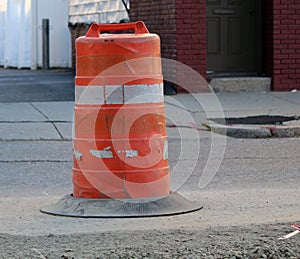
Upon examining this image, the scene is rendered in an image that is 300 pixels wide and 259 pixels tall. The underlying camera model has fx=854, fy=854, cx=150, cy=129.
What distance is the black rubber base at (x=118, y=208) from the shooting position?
5988mm

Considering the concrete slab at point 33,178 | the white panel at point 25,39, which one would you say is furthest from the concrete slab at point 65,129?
the white panel at point 25,39

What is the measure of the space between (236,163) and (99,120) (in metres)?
3.06

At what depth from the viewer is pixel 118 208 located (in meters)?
6.04

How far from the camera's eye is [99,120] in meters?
6.07

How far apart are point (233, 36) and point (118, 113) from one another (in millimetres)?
9650

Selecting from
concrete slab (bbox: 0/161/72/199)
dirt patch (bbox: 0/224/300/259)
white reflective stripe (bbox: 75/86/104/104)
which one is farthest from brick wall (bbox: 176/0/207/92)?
dirt patch (bbox: 0/224/300/259)

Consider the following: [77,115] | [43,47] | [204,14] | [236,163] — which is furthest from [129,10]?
[77,115]

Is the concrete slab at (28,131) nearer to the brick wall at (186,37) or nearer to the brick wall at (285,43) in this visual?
the brick wall at (186,37)

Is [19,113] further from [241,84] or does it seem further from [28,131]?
[241,84]

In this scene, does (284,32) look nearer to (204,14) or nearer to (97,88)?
(204,14)

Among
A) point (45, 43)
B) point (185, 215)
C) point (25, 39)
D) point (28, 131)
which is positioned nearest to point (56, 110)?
point (28, 131)

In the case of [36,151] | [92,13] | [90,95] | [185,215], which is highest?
[92,13]

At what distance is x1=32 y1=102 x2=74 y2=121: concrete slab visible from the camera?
38.0 ft

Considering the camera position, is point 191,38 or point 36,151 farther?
point 191,38
